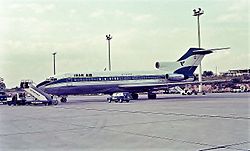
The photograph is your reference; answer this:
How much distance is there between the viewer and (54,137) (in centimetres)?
1143

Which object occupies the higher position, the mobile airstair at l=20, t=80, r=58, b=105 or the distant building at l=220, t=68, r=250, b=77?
the distant building at l=220, t=68, r=250, b=77

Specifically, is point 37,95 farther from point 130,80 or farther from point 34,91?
point 130,80

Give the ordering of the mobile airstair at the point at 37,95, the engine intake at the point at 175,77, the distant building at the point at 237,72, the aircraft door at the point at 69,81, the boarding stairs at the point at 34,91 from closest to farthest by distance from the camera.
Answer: the mobile airstair at the point at 37,95 < the boarding stairs at the point at 34,91 < the aircraft door at the point at 69,81 < the engine intake at the point at 175,77 < the distant building at the point at 237,72

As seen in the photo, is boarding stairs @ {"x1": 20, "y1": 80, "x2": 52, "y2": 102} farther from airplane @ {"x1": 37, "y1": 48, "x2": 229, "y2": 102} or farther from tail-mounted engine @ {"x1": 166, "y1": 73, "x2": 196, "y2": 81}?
tail-mounted engine @ {"x1": 166, "y1": 73, "x2": 196, "y2": 81}

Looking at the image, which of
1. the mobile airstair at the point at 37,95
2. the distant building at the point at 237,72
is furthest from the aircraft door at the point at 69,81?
the distant building at the point at 237,72

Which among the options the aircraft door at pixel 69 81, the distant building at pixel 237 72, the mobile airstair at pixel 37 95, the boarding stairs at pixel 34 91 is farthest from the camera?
the distant building at pixel 237 72

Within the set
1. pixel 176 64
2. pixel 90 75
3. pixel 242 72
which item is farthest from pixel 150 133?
pixel 242 72

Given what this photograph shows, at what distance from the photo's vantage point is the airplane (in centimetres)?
3912

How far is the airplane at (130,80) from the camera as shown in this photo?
39125mm

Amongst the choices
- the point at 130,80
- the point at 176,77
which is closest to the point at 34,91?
the point at 130,80

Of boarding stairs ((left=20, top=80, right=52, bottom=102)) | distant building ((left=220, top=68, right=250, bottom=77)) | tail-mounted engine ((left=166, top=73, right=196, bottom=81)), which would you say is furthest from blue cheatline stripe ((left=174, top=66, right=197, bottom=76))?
distant building ((left=220, top=68, right=250, bottom=77))

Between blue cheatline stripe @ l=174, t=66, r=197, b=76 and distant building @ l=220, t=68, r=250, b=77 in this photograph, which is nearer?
blue cheatline stripe @ l=174, t=66, r=197, b=76

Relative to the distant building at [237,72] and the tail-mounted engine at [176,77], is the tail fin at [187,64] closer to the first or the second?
the tail-mounted engine at [176,77]

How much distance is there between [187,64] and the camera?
46.7 meters
